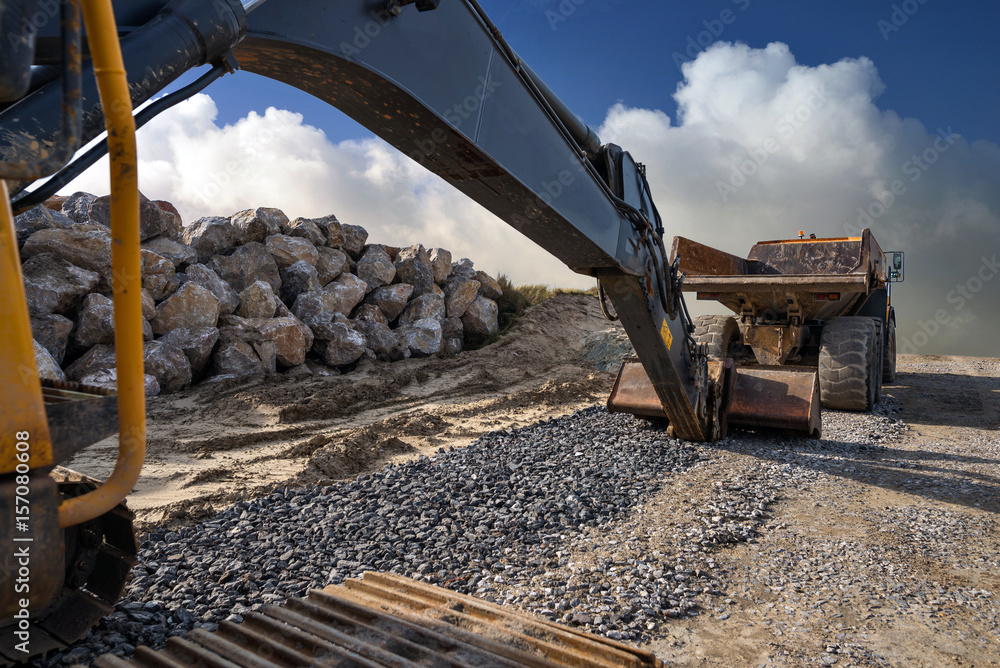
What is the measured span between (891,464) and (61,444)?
6.78m

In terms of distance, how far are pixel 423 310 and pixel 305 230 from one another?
289cm

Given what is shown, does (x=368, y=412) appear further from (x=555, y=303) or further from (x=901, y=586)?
(x=555, y=303)

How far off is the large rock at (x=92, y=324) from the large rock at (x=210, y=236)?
2389 millimetres

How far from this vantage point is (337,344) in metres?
10.4

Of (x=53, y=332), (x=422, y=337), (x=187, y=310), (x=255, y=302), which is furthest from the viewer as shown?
(x=422, y=337)

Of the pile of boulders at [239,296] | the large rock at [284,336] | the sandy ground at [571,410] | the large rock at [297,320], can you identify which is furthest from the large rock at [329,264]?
the sandy ground at [571,410]

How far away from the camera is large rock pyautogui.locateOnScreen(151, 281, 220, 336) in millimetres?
8961

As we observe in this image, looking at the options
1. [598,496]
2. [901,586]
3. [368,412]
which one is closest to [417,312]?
[368,412]

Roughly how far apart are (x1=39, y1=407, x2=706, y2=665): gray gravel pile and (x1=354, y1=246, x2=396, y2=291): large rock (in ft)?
24.8

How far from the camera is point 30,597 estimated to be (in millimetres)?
1253

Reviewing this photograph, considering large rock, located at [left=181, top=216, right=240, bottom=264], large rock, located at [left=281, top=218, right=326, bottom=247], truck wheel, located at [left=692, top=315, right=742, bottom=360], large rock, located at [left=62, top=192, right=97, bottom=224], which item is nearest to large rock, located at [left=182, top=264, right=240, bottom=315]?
large rock, located at [left=181, top=216, right=240, bottom=264]

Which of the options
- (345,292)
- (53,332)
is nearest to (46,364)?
(53,332)

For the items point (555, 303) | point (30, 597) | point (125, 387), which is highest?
point (555, 303)

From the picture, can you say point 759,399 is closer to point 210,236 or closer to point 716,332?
point 716,332
